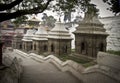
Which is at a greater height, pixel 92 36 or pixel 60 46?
pixel 92 36

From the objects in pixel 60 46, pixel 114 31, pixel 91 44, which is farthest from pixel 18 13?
pixel 114 31

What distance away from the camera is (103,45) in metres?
20.2

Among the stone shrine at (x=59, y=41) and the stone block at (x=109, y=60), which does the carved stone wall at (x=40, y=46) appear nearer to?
the stone shrine at (x=59, y=41)

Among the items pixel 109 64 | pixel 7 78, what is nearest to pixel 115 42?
→ pixel 109 64

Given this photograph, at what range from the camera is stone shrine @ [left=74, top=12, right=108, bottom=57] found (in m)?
19.4

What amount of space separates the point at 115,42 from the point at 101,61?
1291cm

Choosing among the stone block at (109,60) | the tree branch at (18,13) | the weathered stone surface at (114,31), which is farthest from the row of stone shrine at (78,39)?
the tree branch at (18,13)

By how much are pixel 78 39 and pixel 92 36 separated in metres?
2.45

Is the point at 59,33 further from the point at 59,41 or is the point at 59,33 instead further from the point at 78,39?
the point at 78,39

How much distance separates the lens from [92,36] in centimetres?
1945

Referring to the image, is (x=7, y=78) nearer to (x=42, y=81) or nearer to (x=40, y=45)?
(x=42, y=81)

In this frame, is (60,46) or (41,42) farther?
(41,42)

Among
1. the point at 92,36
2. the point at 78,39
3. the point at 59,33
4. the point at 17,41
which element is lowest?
the point at 17,41

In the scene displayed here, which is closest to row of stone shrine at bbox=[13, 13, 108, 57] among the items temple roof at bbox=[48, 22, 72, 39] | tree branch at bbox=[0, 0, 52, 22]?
temple roof at bbox=[48, 22, 72, 39]
